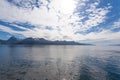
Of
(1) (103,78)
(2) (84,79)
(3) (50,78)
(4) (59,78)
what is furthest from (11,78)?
(1) (103,78)

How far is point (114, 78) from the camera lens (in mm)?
35688

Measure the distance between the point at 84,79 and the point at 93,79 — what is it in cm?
256

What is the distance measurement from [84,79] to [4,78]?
2234 centimetres

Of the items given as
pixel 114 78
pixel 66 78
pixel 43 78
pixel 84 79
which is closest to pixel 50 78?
pixel 43 78

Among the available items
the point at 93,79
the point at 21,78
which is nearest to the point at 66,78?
the point at 93,79

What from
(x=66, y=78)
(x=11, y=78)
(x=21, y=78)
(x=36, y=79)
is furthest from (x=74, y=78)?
(x=11, y=78)

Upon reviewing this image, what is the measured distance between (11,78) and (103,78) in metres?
26.3

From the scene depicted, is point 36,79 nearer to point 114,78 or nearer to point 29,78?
point 29,78

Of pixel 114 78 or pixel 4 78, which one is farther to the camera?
pixel 114 78

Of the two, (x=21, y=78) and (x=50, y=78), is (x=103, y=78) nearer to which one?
(x=50, y=78)

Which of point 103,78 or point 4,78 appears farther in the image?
point 103,78

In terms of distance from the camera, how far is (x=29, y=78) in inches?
1350

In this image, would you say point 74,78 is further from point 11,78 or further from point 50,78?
point 11,78

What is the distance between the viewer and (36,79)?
1326 inches
